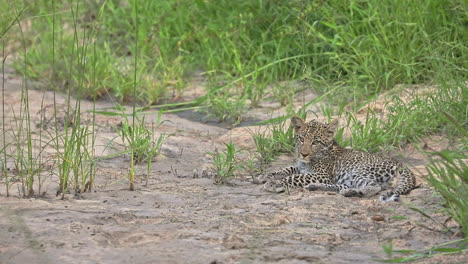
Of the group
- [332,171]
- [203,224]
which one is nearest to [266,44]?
[332,171]

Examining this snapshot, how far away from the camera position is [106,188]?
19.6ft

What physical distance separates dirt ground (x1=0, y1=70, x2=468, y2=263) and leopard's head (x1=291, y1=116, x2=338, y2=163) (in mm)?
606

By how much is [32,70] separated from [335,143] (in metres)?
4.74

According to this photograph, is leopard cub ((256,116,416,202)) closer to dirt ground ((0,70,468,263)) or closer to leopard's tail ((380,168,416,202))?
leopard's tail ((380,168,416,202))

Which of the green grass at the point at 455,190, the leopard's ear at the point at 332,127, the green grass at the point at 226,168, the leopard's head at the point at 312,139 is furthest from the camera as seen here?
the leopard's ear at the point at 332,127

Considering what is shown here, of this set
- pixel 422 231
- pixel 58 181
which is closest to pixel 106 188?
pixel 58 181

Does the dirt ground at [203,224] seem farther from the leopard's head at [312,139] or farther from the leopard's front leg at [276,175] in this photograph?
the leopard's head at [312,139]

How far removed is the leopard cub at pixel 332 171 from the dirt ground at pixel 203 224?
0.15 meters

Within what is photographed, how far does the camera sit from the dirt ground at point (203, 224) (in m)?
4.36

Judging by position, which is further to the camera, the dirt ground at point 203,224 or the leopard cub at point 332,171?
the leopard cub at point 332,171

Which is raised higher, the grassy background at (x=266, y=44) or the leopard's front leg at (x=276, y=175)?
the grassy background at (x=266, y=44)

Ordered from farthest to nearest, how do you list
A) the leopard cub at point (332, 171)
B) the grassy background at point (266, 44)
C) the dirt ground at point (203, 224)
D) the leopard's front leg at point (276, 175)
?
the grassy background at point (266, 44), the leopard's front leg at point (276, 175), the leopard cub at point (332, 171), the dirt ground at point (203, 224)

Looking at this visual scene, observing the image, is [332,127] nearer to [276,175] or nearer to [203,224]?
[276,175]

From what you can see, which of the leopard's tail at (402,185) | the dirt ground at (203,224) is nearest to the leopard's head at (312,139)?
the dirt ground at (203,224)
